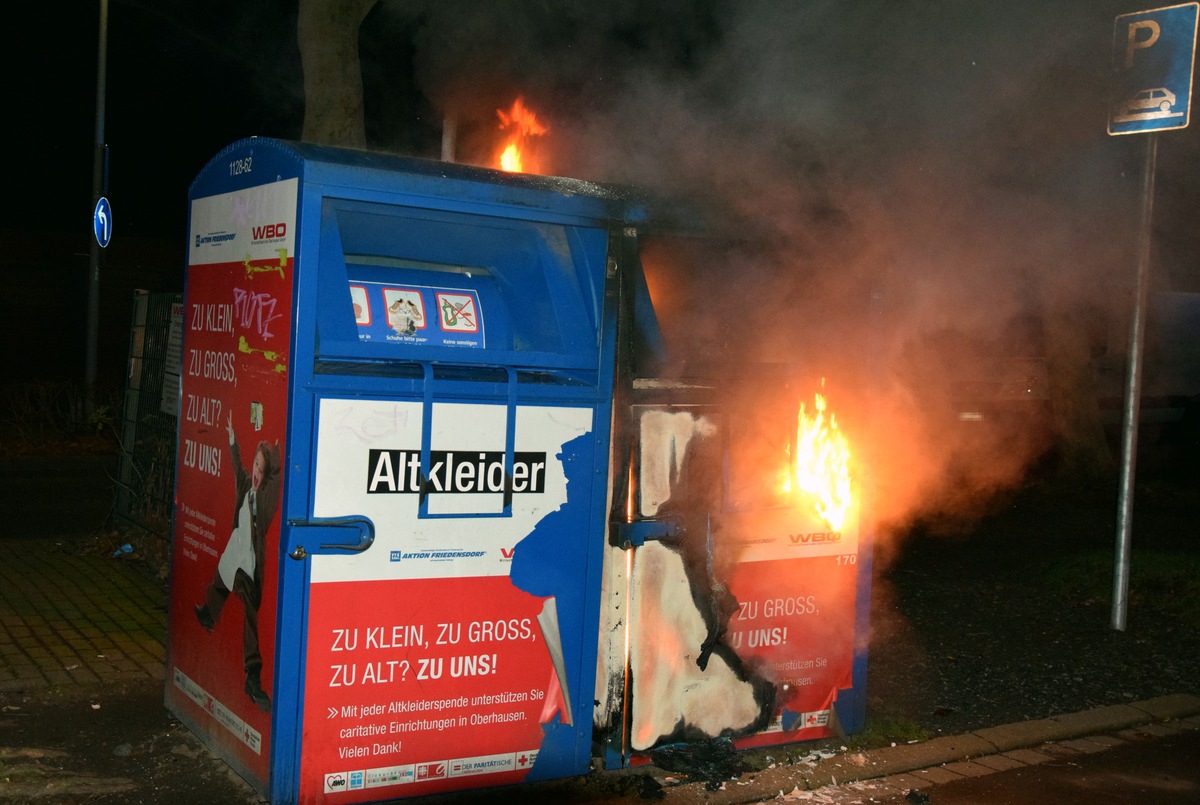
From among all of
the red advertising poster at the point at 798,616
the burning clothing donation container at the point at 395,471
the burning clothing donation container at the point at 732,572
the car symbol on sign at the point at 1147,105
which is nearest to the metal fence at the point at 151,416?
the burning clothing donation container at the point at 395,471

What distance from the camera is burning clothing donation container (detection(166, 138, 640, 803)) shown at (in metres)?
3.32

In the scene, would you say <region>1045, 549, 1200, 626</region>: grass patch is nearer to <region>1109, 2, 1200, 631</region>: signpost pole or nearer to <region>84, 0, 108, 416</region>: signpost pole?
<region>1109, 2, 1200, 631</region>: signpost pole

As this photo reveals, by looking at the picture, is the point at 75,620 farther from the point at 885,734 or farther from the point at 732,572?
the point at 885,734

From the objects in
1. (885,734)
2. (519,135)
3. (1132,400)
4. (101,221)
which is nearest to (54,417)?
(101,221)

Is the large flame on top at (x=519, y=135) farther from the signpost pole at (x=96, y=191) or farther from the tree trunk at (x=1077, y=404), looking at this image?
the signpost pole at (x=96, y=191)

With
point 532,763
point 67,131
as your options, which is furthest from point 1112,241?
point 67,131

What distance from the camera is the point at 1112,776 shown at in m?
4.34

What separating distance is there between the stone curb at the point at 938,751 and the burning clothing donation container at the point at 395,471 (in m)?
0.57

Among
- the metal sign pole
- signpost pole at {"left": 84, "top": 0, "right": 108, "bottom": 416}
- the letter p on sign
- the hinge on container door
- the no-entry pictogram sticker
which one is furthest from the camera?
signpost pole at {"left": 84, "top": 0, "right": 108, "bottom": 416}

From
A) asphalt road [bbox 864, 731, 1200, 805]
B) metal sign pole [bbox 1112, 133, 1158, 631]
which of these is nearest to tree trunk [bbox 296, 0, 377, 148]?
metal sign pole [bbox 1112, 133, 1158, 631]

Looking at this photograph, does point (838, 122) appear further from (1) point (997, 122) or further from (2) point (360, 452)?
(2) point (360, 452)

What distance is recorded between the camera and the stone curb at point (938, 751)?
391 centimetres

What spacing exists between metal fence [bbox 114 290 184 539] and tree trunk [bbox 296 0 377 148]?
131 centimetres

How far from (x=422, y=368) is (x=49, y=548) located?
499 cm
